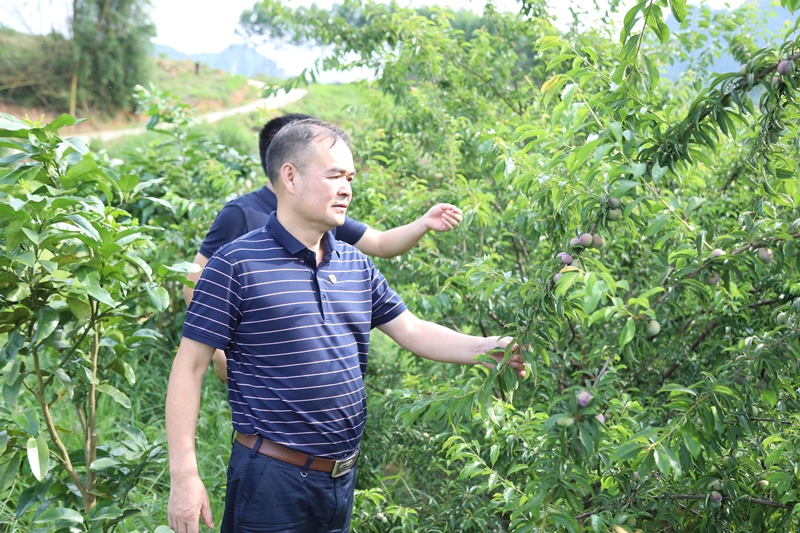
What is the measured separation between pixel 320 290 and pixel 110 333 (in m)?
0.91

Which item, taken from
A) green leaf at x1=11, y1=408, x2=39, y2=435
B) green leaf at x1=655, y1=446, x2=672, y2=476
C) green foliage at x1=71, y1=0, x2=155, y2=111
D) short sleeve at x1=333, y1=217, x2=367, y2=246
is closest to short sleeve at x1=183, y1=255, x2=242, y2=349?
green leaf at x1=11, y1=408, x2=39, y2=435

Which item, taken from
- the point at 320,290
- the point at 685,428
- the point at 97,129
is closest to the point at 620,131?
the point at 685,428

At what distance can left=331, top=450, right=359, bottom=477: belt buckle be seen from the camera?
213 centimetres

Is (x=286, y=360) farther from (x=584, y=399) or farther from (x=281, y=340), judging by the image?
(x=584, y=399)

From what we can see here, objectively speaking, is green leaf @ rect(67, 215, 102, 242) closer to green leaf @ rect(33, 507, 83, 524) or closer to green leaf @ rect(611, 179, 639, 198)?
green leaf @ rect(33, 507, 83, 524)

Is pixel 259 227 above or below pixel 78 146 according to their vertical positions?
below

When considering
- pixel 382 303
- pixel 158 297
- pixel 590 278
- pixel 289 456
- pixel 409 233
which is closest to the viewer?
pixel 590 278

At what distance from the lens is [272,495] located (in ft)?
6.73

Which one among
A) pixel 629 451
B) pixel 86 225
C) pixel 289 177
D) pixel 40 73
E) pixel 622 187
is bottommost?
pixel 40 73

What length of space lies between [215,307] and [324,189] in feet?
1.52

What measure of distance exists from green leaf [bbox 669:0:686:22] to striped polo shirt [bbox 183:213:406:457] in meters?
1.17

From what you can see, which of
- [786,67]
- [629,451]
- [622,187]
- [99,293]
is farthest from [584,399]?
[99,293]

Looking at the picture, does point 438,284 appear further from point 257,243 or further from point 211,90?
point 211,90

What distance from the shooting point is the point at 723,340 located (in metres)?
2.78
